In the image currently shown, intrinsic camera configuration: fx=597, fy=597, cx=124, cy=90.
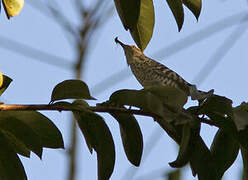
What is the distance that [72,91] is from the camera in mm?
1645

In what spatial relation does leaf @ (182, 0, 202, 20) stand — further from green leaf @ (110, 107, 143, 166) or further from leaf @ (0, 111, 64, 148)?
leaf @ (0, 111, 64, 148)

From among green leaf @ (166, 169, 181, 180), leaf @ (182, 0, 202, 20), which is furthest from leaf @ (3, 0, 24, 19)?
green leaf @ (166, 169, 181, 180)

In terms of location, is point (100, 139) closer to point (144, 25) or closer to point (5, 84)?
point (5, 84)

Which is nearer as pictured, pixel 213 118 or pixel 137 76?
pixel 213 118

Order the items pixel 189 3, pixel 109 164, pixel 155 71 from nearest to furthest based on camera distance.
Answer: pixel 109 164
pixel 189 3
pixel 155 71

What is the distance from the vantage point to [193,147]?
1.58m

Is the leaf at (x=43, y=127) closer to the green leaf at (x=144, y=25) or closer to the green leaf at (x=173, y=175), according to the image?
the green leaf at (x=144, y=25)

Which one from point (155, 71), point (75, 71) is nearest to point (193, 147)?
point (155, 71)

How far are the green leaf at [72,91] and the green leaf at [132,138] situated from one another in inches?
5.3

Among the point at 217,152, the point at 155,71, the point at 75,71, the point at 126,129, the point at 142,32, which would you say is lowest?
the point at 217,152

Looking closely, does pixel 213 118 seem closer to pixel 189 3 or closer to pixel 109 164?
pixel 109 164

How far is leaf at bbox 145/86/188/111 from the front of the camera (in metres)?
1.51

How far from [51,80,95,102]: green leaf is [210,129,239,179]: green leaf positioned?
38 cm

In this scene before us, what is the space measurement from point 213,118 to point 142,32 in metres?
0.53
